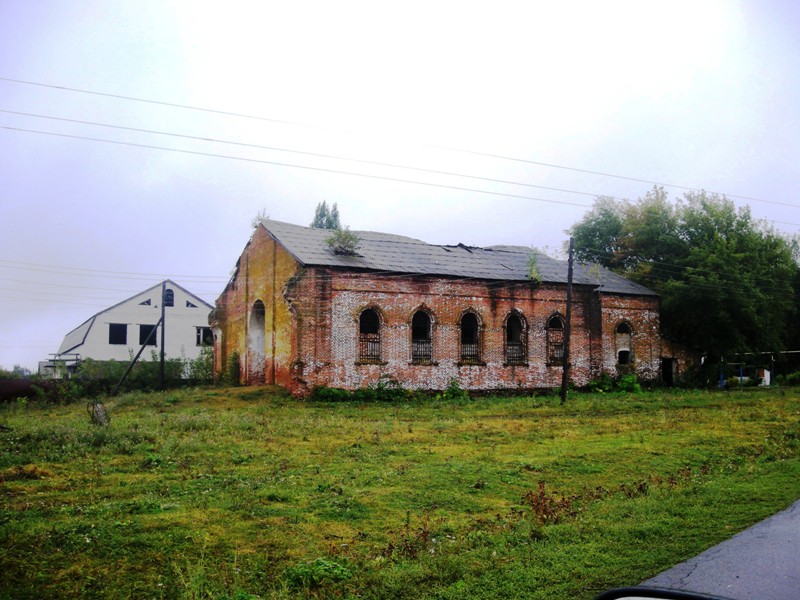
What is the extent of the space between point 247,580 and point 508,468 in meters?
6.29

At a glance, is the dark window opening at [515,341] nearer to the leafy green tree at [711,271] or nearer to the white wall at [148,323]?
the leafy green tree at [711,271]

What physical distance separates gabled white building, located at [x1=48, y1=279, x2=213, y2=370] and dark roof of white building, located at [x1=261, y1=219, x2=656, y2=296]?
21.8 metres

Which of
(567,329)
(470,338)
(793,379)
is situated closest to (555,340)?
(470,338)

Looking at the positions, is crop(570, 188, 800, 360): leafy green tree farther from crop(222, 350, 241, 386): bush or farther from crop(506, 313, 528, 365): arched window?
crop(222, 350, 241, 386): bush

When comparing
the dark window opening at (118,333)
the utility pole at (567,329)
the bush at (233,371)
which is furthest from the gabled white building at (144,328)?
the utility pole at (567,329)

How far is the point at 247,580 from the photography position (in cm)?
580

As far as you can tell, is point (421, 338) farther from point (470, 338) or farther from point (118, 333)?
Answer: point (118, 333)

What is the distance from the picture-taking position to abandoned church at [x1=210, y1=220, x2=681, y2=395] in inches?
1018

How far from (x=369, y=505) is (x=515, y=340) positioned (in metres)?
23.3

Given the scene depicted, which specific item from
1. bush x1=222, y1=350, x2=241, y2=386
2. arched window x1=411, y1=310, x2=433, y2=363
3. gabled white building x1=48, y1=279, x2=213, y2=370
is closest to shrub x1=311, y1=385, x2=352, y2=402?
arched window x1=411, y1=310, x2=433, y2=363

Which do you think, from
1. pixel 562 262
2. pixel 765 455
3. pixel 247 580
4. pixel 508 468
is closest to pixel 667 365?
pixel 562 262

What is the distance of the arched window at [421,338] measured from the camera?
91.8 ft

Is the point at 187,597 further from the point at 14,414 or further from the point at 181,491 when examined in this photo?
the point at 14,414

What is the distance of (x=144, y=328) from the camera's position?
49188 mm
